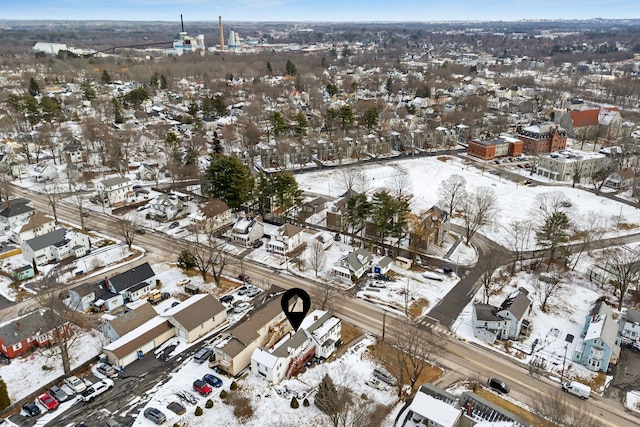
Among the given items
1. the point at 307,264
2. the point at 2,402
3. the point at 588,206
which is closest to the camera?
the point at 2,402

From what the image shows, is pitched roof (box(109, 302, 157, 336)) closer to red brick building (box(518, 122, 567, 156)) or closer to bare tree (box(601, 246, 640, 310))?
bare tree (box(601, 246, 640, 310))

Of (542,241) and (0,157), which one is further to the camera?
(0,157)

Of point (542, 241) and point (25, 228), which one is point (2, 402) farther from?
point (542, 241)

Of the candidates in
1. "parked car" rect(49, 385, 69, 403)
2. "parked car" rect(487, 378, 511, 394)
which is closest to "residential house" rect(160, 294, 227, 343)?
"parked car" rect(49, 385, 69, 403)

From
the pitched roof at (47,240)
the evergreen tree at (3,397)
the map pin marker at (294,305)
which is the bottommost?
the evergreen tree at (3,397)

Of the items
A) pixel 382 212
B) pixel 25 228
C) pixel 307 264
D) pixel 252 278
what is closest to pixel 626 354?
pixel 382 212

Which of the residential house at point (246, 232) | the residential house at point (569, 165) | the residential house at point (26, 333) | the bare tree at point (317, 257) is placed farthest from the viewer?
the residential house at point (569, 165)

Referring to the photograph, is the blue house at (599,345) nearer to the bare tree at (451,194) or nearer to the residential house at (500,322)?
the residential house at (500,322)

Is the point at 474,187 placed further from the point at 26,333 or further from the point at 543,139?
the point at 26,333

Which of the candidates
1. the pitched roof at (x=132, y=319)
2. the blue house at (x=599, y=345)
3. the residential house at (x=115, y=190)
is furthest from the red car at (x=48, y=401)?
the residential house at (x=115, y=190)
